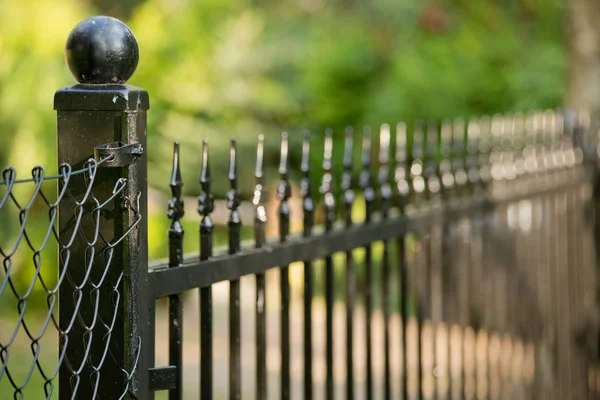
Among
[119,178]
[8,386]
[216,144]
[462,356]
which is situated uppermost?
[216,144]

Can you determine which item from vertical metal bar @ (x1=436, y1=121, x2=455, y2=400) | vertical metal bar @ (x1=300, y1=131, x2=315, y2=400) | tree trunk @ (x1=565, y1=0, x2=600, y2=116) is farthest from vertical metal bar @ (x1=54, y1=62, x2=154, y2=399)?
tree trunk @ (x1=565, y1=0, x2=600, y2=116)

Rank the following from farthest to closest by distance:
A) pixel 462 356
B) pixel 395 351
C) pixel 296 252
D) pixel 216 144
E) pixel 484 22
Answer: pixel 484 22, pixel 216 144, pixel 395 351, pixel 462 356, pixel 296 252

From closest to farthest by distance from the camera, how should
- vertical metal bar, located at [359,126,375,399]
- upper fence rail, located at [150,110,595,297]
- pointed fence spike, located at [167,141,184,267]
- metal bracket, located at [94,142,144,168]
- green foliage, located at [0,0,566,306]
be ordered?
metal bracket, located at [94,142,144,168]
pointed fence spike, located at [167,141,184,267]
upper fence rail, located at [150,110,595,297]
vertical metal bar, located at [359,126,375,399]
green foliage, located at [0,0,566,306]

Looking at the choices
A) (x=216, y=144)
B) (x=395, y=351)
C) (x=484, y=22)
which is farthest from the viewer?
(x=484, y=22)

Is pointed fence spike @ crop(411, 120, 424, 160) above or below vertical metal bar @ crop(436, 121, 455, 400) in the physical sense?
above

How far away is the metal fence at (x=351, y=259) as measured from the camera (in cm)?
180

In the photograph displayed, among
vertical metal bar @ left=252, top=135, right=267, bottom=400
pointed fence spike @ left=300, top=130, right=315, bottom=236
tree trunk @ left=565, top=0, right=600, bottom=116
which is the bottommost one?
vertical metal bar @ left=252, top=135, right=267, bottom=400

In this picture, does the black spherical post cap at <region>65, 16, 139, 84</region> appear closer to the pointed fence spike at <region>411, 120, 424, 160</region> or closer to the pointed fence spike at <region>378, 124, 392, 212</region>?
the pointed fence spike at <region>378, 124, 392, 212</region>

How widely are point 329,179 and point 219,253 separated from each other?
22.4 inches

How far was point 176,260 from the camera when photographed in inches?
79.0

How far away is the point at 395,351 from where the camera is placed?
7.21 m

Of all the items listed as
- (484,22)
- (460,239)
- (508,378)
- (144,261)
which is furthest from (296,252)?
(484,22)

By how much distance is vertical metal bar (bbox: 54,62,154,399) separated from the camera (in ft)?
5.87

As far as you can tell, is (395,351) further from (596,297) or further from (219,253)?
(219,253)
